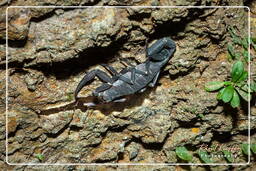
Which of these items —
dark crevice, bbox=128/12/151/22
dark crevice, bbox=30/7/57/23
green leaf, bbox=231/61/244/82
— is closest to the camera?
dark crevice, bbox=30/7/57/23

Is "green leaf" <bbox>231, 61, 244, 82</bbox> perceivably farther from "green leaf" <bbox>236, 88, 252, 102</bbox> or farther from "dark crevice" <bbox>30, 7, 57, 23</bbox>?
"dark crevice" <bbox>30, 7, 57, 23</bbox>

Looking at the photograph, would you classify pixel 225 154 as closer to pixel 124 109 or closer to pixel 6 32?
pixel 124 109

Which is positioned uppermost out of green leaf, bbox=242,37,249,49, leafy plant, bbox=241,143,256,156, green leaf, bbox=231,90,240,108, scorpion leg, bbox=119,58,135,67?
green leaf, bbox=242,37,249,49

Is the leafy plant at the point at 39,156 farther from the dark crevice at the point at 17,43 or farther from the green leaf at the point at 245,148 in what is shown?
the green leaf at the point at 245,148

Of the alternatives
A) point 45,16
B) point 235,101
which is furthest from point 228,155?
point 45,16

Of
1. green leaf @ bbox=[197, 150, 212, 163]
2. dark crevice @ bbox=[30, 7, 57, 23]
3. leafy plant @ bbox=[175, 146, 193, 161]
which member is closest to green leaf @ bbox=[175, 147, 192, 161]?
leafy plant @ bbox=[175, 146, 193, 161]

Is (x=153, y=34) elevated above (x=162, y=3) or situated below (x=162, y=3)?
below

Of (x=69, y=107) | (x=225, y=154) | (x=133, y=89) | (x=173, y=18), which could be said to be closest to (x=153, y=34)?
(x=173, y=18)
